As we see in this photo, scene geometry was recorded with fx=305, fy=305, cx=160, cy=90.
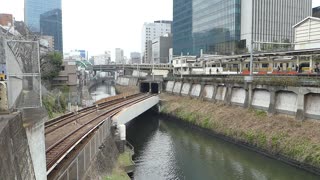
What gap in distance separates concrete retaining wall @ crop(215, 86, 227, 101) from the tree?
125ft

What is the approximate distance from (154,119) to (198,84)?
1026 centimetres

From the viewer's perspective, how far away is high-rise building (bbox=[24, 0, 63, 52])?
148m

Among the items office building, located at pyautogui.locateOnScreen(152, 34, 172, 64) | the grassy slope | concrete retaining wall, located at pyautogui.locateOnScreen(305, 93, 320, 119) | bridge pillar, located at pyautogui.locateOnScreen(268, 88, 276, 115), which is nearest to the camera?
the grassy slope

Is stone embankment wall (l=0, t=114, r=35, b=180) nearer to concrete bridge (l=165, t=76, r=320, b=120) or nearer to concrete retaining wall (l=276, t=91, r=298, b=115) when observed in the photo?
concrete bridge (l=165, t=76, r=320, b=120)

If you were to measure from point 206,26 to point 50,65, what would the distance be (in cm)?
6861

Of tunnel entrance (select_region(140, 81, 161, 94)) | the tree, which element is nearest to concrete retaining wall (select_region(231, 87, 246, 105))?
tunnel entrance (select_region(140, 81, 161, 94))

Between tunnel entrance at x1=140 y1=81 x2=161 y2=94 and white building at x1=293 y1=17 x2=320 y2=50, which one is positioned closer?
white building at x1=293 y1=17 x2=320 y2=50

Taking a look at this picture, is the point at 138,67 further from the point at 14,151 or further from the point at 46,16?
the point at 14,151

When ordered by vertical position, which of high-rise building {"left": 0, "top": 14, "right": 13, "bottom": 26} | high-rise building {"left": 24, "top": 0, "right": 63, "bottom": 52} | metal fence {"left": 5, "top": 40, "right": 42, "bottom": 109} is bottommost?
metal fence {"left": 5, "top": 40, "right": 42, "bottom": 109}

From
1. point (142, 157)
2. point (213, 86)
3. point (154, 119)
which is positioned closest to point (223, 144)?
point (142, 157)

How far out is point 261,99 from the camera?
3781 centimetres

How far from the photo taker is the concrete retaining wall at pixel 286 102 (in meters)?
32.3

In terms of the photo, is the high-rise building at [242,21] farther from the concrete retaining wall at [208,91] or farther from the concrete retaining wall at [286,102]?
the concrete retaining wall at [286,102]

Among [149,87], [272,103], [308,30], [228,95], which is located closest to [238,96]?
[228,95]
